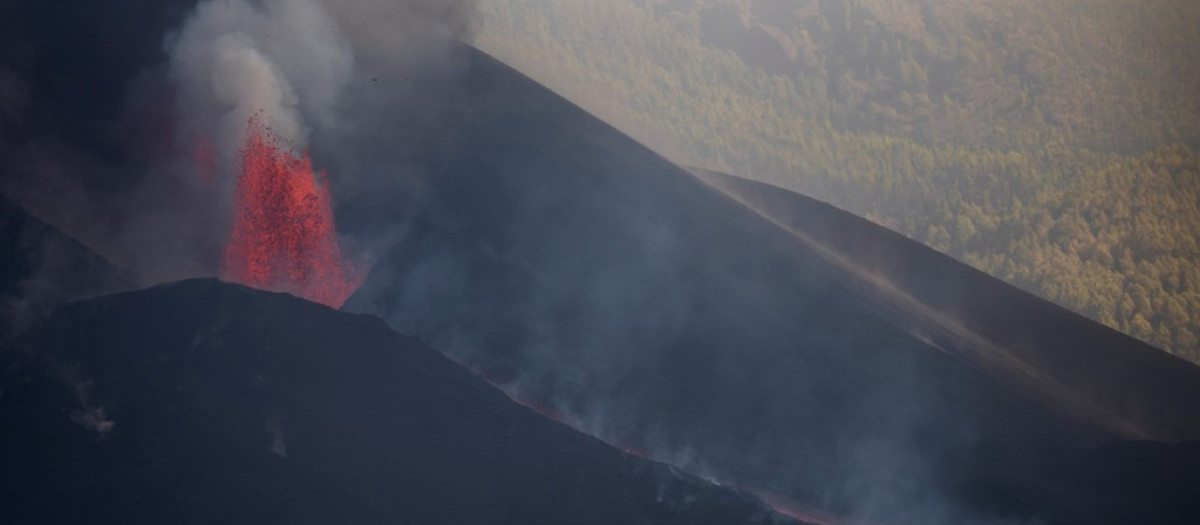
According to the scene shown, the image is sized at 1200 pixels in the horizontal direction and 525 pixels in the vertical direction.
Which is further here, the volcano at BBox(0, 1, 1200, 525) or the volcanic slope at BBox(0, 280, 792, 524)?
the volcano at BBox(0, 1, 1200, 525)

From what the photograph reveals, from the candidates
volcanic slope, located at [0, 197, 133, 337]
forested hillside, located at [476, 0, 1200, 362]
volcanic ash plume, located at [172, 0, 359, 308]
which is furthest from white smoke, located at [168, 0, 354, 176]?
forested hillside, located at [476, 0, 1200, 362]

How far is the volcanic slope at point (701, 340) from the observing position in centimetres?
2166

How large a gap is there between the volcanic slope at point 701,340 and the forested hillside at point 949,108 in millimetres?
36998

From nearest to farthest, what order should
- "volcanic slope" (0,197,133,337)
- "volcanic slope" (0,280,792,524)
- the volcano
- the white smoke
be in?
"volcanic slope" (0,280,792,524) < the volcano < "volcanic slope" (0,197,133,337) < the white smoke

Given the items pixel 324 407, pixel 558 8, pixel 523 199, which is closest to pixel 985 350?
pixel 523 199

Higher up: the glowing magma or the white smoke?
the white smoke

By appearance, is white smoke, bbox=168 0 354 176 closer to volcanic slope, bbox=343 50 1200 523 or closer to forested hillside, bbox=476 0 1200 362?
volcanic slope, bbox=343 50 1200 523

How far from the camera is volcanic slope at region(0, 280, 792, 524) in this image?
53.4ft

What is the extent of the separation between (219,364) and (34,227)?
5717mm

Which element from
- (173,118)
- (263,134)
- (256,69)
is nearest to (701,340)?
(263,134)

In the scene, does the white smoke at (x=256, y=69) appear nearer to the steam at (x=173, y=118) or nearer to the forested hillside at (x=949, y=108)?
the steam at (x=173, y=118)

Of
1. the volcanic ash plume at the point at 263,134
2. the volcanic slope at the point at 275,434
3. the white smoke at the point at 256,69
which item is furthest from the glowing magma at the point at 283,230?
the volcanic slope at the point at 275,434

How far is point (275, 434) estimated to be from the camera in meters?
17.9

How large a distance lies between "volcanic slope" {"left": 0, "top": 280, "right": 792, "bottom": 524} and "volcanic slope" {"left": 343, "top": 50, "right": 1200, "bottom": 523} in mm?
1438
